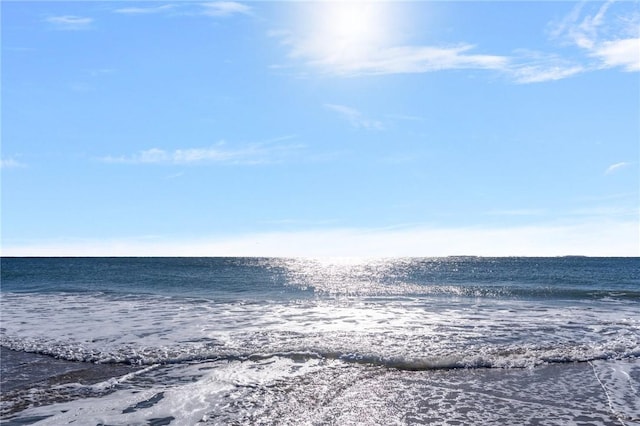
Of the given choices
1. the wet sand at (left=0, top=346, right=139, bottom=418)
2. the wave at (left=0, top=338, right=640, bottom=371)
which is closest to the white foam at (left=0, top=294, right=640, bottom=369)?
the wave at (left=0, top=338, right=640, bottom=371)

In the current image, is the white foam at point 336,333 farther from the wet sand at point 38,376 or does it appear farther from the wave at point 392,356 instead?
the wet sand at point 38,376

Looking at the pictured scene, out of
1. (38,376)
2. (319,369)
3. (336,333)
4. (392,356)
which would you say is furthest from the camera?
(336,333)

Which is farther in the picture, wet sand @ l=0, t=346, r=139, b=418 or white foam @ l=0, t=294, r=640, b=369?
white foam @ l=0, t=294, r=640, b=369

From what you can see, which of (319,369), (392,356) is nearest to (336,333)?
(392,356)

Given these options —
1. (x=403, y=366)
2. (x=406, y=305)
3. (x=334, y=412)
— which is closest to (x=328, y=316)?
(x=406, y=305)

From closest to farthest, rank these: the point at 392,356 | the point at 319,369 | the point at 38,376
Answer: the point at 38,376
the point at 319,369
the point at 392,356

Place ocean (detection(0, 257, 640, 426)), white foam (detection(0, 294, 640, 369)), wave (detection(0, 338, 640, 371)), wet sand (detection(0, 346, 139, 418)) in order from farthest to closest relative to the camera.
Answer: white foam (detection(0, 294, 640, 369)) < wave (detection(0, 338, 640, 371)) < wet sand (detection(0, 346, 139, 418)) < ocean (detection(0, 257, 640, 426))

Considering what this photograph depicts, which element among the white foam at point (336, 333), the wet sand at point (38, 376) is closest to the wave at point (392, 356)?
the white foam at point (336, 333)

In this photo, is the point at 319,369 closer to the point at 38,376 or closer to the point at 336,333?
the point at 336,333

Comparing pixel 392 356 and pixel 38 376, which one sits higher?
pixel 392 356

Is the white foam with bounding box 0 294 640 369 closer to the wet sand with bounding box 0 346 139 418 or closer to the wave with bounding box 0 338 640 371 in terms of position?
the wave with bounding box 0 338 640 371

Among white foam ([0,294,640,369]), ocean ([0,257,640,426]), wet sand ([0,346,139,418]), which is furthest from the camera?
white foam ([0,294,640,369])

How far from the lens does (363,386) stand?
10.5 meters

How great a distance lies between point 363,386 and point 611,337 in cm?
1043
